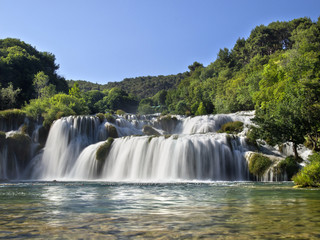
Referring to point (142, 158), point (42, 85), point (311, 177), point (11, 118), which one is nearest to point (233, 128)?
point (142, 158)

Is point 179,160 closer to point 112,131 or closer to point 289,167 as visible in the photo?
point 289,167

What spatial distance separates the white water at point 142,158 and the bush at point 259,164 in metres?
0.89

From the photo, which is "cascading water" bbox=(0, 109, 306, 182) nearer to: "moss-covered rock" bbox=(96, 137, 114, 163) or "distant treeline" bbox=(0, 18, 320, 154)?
"moss-covered rock" bbox=(96, 137, 114, 163)

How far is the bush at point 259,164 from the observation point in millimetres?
28859

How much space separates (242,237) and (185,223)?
5.12 ft

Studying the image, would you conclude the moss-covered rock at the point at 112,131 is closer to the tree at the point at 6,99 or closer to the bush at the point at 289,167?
the bush at the point at 289,167

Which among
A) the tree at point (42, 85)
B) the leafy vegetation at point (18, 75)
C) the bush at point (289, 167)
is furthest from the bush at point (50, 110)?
the bush at point (289, 167)

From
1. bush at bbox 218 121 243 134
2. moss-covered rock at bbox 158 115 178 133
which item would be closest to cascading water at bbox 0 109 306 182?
bush at bbox 218 121 243 134

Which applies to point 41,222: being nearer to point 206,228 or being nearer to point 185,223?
point 185,223

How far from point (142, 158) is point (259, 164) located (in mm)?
11503

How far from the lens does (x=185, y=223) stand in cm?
623

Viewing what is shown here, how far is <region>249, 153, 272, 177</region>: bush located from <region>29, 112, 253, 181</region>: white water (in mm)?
891

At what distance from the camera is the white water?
30250 millimetres

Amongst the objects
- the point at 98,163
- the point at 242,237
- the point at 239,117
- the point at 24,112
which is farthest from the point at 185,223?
A: the point at 239,117
